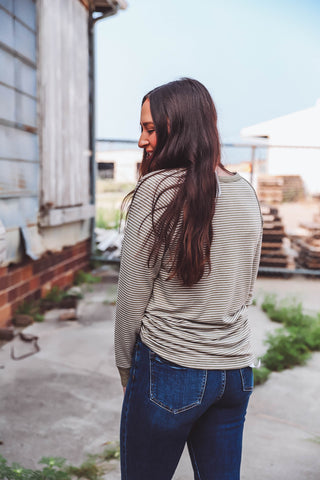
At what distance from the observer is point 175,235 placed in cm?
122

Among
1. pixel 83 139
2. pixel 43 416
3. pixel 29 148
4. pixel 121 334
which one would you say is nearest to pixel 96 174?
pixel 83 139

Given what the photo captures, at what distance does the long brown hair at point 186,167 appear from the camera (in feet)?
3.94

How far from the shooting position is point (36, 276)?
17.5 feet

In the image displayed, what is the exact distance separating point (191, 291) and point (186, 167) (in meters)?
0.32

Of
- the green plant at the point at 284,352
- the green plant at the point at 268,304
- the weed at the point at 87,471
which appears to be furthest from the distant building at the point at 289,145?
the weed at the point at 87,471

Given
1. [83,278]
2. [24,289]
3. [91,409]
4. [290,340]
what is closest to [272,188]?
[83,278]

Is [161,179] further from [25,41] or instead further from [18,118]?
A: [25,41]

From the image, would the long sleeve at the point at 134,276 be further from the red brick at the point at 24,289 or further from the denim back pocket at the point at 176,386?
the red brick at the point at 24,289

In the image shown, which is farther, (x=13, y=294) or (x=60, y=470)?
(x=13, y=294)

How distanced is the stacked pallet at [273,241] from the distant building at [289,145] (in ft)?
3.32

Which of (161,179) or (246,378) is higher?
(161,179)

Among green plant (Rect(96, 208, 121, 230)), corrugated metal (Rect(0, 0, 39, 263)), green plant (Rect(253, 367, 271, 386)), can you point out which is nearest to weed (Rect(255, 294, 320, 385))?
green plant (Rect(253, 367, 271, 386))

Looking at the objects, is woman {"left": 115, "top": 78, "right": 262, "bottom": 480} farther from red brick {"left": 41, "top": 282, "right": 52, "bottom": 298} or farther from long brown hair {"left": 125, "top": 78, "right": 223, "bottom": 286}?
red brick {"left": 41, "top": 282, "right": 52, "bottom": 298}

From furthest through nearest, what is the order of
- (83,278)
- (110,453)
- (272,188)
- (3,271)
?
(272,188)
(83,278)
(3,271)
(110,453)
